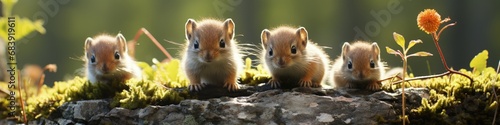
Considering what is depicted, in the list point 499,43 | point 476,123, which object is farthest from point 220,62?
point 499,43

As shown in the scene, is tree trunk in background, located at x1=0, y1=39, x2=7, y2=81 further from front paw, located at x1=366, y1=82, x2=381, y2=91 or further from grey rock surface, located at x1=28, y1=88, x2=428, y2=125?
front paw, located at x1=366, y1=82, x2=381, y2=91

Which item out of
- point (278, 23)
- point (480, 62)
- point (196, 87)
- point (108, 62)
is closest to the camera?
point (196, 87)

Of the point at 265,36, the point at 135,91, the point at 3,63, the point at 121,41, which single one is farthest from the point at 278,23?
the point at 135,91

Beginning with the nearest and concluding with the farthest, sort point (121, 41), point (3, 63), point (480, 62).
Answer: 1. point (480, 62)
2. point (121, 41)
3. point (3, 63)

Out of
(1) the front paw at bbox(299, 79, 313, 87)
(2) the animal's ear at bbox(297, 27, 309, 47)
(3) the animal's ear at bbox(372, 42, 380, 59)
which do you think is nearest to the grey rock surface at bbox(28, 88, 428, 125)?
(1) the front paw at bbox(299, 79, 313, 87)

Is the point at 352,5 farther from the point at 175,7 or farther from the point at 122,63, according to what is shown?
the point at 122,63

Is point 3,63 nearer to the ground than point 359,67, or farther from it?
farther from it

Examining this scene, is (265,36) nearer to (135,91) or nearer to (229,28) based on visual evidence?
(229,28)
